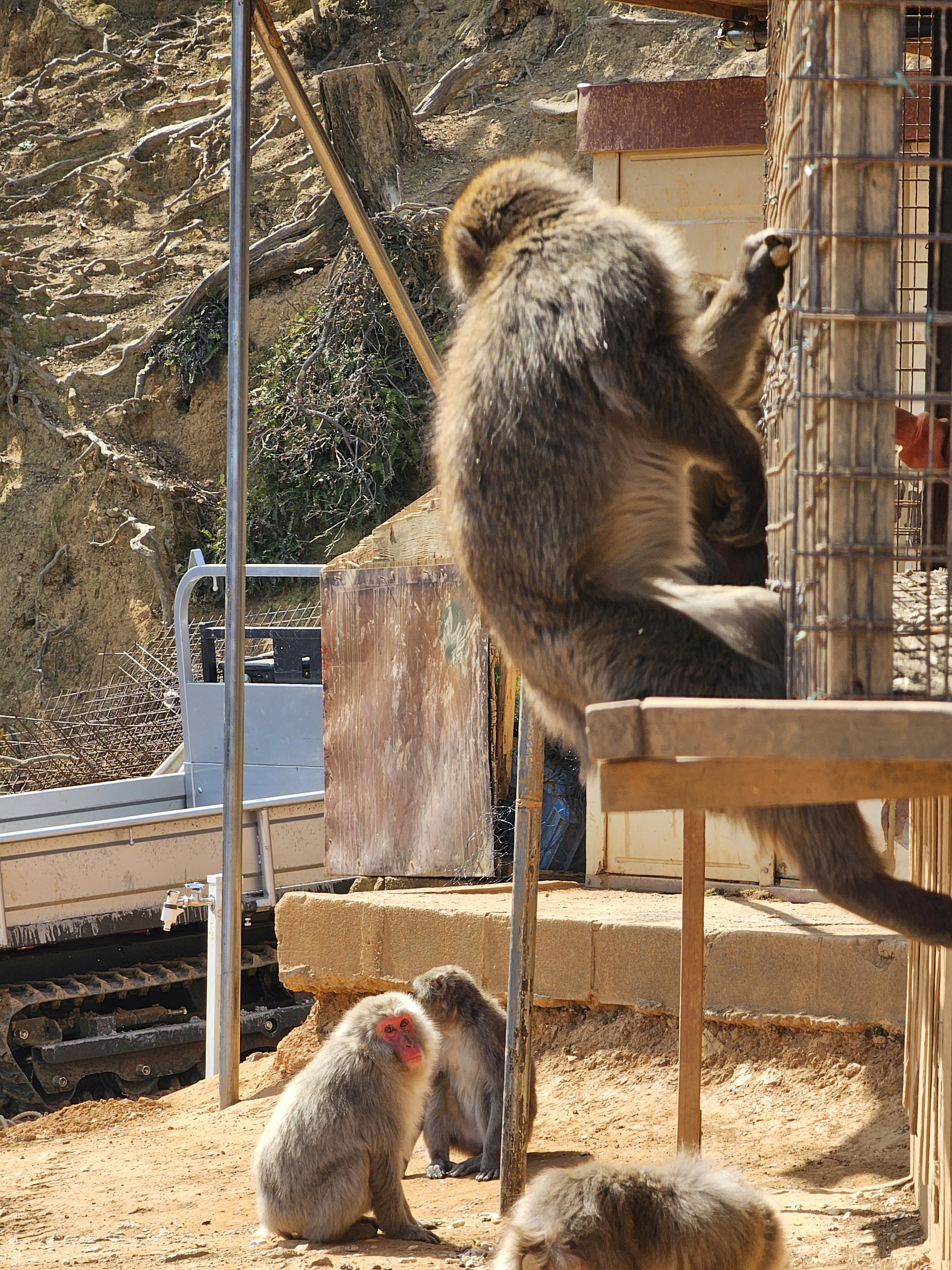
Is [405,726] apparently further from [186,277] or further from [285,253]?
[186,277]

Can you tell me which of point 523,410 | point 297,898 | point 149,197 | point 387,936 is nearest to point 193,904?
point 297,898

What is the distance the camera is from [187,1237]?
4793 mm

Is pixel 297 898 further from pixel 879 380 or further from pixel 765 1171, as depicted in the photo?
pixel 879 380

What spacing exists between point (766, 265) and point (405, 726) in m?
5.52

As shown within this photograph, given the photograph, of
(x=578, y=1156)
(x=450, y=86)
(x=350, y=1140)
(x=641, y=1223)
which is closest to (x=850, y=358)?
(x=641, y=1223)

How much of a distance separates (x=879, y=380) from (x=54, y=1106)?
731cm

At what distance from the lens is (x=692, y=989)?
3881 millimetres

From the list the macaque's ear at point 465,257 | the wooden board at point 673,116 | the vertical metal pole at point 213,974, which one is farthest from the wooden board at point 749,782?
the vertical metal pole at point 213,974

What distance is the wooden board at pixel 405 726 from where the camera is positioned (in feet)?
25.3

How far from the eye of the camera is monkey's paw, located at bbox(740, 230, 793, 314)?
2605 mm

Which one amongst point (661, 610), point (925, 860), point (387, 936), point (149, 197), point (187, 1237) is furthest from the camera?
point (149, 197)

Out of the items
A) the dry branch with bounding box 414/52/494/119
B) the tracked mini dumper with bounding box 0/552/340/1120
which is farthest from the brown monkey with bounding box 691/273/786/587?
the dry branch with bounding box 414/52/494/119

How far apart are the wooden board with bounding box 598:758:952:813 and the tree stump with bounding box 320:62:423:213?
16.3 metres

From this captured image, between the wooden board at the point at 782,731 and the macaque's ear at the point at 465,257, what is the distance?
4.49 feet
